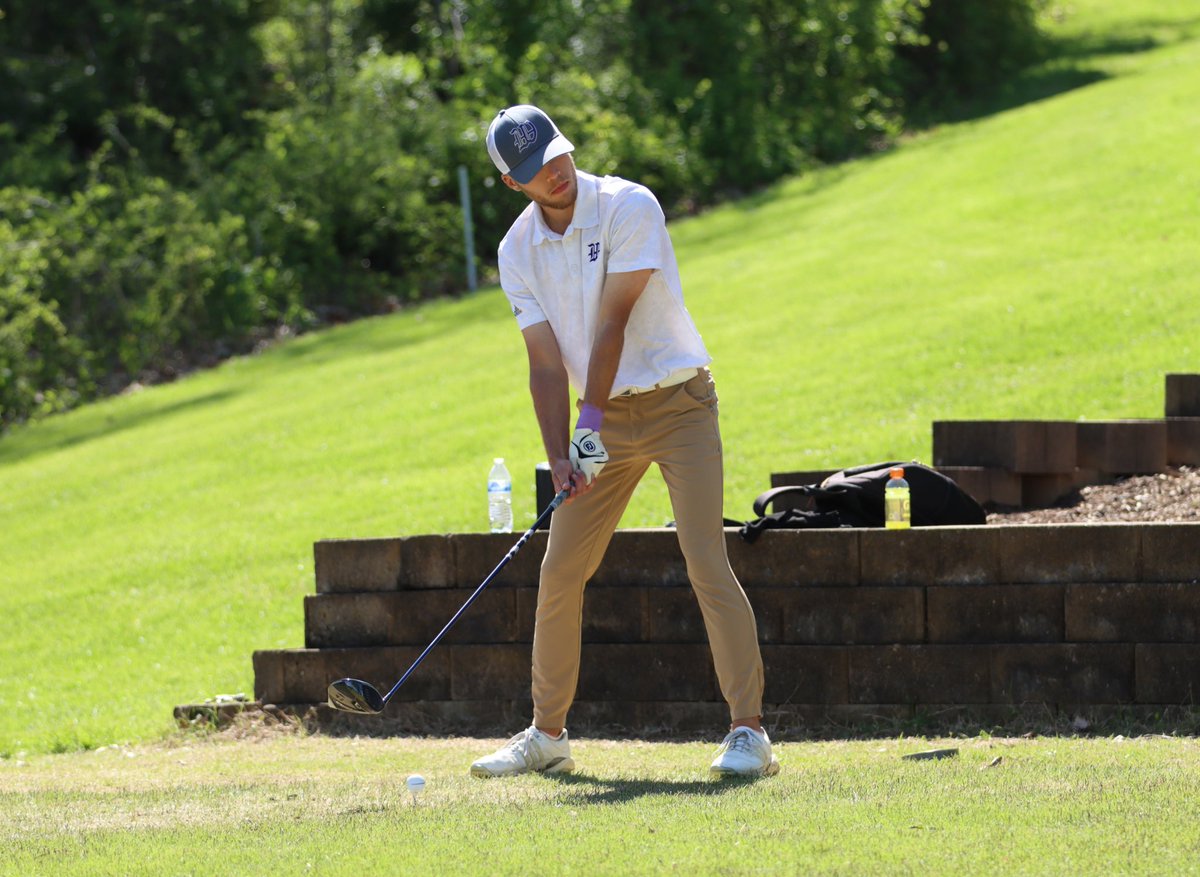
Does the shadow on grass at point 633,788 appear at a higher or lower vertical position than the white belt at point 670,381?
lower

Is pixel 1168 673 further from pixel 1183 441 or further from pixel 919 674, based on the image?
pixel 1183 441

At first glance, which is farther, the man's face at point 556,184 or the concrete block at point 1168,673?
the concrete block at point 1168,673

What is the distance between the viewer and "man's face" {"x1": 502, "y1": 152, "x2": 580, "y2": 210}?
549 centimetres

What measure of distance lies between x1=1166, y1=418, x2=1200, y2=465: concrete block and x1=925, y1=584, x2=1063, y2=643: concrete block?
9.48 ft

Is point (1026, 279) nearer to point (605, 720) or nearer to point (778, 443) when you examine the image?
point (778, 443)

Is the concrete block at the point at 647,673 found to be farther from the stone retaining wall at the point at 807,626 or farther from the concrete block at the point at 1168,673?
the concrete block at the point at 1168,673

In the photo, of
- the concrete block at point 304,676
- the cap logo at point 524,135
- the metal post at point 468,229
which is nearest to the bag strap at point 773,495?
the concrete block at point 304,676

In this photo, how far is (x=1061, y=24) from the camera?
34531 mm

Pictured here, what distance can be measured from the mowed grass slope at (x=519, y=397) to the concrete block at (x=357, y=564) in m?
1.27

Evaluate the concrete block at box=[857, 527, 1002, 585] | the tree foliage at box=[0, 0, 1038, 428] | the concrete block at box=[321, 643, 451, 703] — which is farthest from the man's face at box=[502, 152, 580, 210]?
the tree foliage at box=[0, 0, 1038, 428]

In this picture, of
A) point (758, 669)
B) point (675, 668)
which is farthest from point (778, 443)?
point (758, 669)

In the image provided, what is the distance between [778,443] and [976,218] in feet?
27.5

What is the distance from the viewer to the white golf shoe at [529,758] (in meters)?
5.77

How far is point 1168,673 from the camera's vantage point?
6.45m
